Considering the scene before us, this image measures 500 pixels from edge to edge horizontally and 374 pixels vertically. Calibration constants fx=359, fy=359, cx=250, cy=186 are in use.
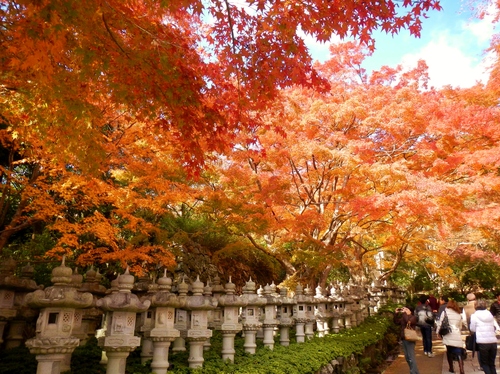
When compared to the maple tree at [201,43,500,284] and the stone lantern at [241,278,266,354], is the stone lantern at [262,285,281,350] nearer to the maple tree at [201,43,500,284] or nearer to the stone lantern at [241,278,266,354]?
the stone lantern at [241,278,266,354]

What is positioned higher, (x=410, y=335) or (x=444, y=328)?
(x=444, y=328)

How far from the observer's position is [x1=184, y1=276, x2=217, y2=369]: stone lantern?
207 inches

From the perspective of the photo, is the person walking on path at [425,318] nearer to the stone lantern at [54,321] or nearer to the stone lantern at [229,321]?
the stone lantern at [229,321]

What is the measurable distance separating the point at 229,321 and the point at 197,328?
0.85 metres

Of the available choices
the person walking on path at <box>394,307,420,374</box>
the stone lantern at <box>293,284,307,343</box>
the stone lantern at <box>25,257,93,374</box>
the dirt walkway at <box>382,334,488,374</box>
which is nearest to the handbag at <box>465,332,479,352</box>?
the dirt walkway at <box>382,334,488,374</box>

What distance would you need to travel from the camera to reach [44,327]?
3809 millimetres

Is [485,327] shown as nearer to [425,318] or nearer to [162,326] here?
[425,318]

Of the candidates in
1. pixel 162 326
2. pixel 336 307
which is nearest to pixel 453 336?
pixel 336 307

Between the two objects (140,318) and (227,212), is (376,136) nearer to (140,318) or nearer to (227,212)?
(227,212)

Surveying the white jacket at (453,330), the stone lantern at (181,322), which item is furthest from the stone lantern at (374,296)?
the stone lantern at (181,322)

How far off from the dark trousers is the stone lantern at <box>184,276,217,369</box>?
18.0 ft

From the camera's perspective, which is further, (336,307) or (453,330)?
(336,307)

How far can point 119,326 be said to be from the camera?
4.22 m

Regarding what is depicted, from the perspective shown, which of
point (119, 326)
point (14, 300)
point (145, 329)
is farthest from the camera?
point (14, 300)
